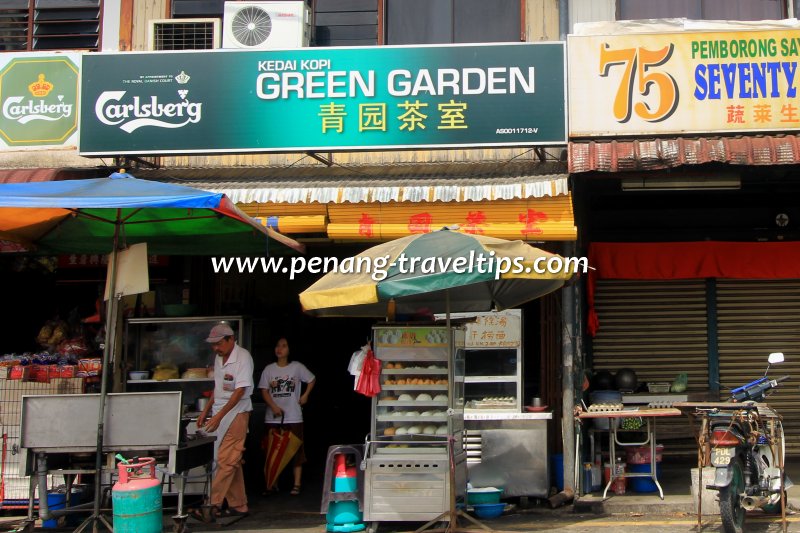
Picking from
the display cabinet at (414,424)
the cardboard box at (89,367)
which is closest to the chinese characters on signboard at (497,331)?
the display cabinet at (414,424)

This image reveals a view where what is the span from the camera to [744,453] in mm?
7566

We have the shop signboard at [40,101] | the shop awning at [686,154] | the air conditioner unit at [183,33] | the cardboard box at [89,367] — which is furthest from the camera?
the air conditioner unit at [183,33]

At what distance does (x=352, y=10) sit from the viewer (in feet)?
35.0

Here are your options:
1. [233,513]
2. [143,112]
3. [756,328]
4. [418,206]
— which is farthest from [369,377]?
[756,328]

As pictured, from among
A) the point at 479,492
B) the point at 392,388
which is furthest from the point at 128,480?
the point at 479,492

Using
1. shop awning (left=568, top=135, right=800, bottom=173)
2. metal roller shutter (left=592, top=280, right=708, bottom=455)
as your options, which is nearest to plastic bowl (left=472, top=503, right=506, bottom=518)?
metal roller shutter (left=592, top=280, right=708, bottom=455)

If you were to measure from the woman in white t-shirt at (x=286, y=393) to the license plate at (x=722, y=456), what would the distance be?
15.3 feet

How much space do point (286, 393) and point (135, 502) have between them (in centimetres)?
315

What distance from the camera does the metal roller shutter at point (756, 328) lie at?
11.1 m

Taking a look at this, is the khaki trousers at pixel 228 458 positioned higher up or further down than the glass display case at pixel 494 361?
further down

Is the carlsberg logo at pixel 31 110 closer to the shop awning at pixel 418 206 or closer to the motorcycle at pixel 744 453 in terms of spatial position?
the shop awning at pixel 418 206

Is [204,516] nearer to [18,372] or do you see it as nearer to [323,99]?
[18,372]

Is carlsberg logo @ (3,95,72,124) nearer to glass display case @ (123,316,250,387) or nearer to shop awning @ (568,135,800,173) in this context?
glass display case @ (123,316,250,387)

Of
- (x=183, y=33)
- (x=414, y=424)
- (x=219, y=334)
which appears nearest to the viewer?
(x=414, y=424)
